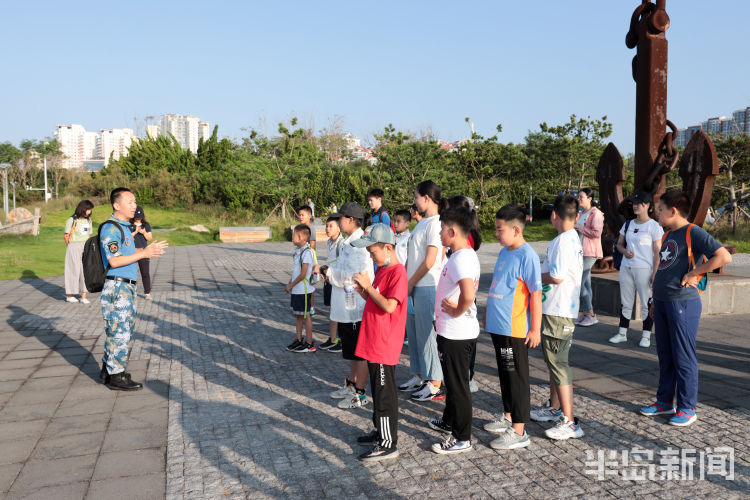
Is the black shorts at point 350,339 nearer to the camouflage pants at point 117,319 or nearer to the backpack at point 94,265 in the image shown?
the camouflage pants at point 117,319

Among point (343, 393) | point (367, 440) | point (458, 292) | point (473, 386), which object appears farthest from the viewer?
point (473, 386)

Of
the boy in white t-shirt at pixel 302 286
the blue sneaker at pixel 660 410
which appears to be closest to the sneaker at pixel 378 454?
the blue sneaker at pixel 660 410

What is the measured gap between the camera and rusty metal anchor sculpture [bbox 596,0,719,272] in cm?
776

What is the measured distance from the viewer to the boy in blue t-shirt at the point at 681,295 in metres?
A: 3.75

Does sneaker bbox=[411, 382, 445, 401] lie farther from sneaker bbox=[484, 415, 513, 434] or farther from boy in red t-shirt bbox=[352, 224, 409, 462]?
boy in red t-shirt bbox=[352, 224, 409, 462]

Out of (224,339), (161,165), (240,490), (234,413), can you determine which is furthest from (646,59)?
(161,165)

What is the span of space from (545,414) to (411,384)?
1.19 metres

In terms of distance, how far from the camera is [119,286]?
4734mm

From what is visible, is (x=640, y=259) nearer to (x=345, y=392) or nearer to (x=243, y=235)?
(x=345, y=392)

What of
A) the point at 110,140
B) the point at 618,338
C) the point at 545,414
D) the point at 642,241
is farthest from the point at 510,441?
the point at 110,140

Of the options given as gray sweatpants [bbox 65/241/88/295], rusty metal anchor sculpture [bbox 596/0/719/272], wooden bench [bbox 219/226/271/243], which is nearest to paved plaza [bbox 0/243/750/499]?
rusty metal anchor sculpture [bbox 596/0/719/272]

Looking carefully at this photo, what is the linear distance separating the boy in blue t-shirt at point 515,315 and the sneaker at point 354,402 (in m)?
1.16

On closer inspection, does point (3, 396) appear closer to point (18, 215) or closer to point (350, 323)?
point (350, 323)

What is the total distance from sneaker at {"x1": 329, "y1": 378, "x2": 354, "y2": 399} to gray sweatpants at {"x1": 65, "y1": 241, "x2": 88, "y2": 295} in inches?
248
